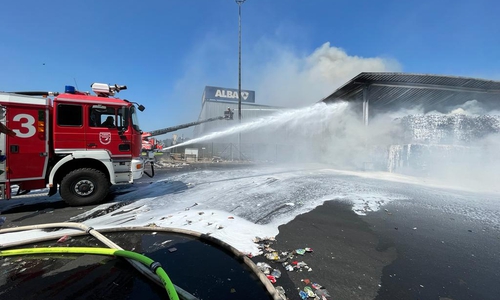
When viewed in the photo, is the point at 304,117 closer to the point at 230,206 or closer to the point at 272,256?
the point at 230,206

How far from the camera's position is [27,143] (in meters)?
4.81

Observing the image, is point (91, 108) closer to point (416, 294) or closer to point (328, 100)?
point (416, 294)

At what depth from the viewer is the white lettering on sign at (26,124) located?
4.72 metres

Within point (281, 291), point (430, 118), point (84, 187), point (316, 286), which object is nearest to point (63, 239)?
point (84, 187)

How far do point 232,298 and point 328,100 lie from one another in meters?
19.9

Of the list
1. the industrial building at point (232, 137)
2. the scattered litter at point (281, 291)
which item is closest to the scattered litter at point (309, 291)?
the scattered litter at point (281, 291)

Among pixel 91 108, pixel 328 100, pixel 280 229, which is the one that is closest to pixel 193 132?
pixel 328 100

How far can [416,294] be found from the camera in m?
2.43

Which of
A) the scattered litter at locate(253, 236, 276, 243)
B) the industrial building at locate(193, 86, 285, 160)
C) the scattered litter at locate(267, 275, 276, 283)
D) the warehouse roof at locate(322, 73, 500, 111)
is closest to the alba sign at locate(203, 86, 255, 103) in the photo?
the industrial building at locate(193, 86, 285, 160)

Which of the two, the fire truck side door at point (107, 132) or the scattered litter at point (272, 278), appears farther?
the fire truck side door at point (107, 132)

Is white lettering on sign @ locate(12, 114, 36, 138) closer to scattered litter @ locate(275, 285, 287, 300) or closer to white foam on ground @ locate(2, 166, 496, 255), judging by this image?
white foam on ground @ locate(2, 166, 496, 255)

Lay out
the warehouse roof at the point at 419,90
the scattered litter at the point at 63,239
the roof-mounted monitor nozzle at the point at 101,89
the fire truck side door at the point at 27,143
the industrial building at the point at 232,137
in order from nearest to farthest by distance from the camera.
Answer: the scattered litter at the point at 63,239, the fire truck side door at the point at 27,143, the roof-mounted monitor nozzle at the point at 101,89, the warehouse roof at the point at 419,90, the industrial building at the point at 232,137

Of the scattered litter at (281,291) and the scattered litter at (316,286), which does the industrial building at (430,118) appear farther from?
the scattered litter at (281,291)

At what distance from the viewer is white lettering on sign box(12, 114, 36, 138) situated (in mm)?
4723
